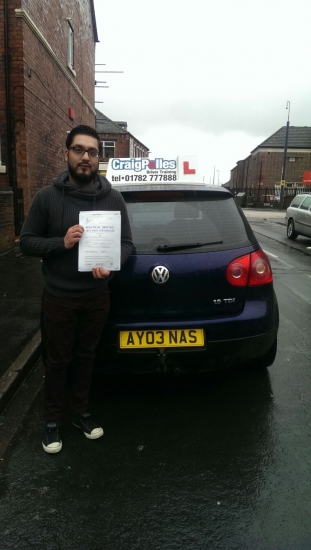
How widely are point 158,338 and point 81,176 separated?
1.20 m

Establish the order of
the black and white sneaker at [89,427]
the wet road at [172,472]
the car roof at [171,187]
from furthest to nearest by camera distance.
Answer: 1. the car roof at [171,187]
2. the black and white sneaker at [89,427]
3. the wet road at [172,472]

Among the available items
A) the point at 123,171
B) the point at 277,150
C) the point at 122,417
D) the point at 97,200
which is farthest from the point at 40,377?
the point at 277,150

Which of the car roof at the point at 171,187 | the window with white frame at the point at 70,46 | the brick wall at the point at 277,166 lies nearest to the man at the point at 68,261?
the car roof at the point at 171,187

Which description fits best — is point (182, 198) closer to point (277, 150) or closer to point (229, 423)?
point (229, 423)

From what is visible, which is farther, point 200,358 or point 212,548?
point 200,358

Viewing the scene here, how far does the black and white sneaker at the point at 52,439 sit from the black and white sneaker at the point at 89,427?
18 cm

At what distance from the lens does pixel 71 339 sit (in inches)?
107

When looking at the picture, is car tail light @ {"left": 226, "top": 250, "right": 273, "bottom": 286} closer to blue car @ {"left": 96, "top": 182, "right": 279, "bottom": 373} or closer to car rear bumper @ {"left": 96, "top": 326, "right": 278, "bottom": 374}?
blue car @ {"left": 96, "top": 182, "right": 279, "bottom": 373}

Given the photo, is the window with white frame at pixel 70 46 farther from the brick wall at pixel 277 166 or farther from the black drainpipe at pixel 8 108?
the brick wall at pixel 277 166

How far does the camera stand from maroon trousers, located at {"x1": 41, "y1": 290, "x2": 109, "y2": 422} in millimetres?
2637

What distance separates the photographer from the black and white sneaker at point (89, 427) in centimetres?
282

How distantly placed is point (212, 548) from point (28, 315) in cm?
366

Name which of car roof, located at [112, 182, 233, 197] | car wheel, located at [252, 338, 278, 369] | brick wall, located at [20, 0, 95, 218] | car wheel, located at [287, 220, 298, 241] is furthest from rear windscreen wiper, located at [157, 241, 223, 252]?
car wheel, located at [287, 220, 298, 241]

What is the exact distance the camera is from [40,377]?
378 centimetres
